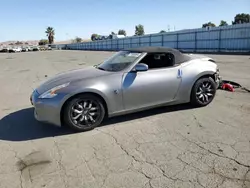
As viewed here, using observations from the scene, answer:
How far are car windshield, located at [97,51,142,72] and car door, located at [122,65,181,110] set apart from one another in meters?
0.30

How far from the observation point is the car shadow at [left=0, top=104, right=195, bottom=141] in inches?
166

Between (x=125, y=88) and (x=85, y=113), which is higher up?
(x=125, y=88)

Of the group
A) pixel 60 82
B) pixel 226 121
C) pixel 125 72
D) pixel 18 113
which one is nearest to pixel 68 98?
Answer: pixel 60 82

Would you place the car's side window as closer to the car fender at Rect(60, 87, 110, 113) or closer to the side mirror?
the side mirror

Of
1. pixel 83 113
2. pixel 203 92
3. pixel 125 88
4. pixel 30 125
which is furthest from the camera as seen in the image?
pixel 203 92

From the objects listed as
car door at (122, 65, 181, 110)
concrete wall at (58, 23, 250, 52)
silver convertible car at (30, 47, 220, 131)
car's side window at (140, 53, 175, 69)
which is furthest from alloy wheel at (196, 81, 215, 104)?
concrete wall at (58, 23, 250, 52)

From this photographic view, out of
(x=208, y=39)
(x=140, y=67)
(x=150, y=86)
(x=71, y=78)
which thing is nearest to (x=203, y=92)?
(x=150, y=86)

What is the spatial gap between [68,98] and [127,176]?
5.94 ft

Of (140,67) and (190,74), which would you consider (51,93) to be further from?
(190,74)

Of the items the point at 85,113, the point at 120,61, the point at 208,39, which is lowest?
the point at 85,113

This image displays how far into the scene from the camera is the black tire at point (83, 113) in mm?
4129

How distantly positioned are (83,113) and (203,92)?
2.73 m

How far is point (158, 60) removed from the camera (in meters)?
5.00

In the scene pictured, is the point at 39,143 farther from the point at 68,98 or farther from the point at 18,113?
the point at 18,113
